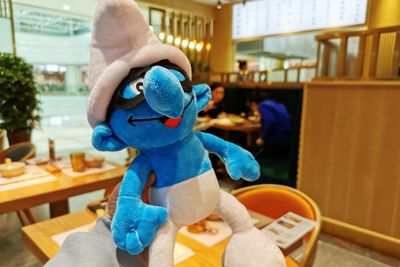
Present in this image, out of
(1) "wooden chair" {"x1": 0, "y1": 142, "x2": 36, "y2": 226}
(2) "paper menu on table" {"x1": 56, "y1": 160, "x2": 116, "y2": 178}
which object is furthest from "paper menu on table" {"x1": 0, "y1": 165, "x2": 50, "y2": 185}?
(1) "wooden chair" {"x1": 0, "y1": 142, "x2": 36, "y2": 226}

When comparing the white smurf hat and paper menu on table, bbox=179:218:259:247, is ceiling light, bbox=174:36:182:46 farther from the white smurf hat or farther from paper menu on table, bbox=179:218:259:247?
the white smurf hat

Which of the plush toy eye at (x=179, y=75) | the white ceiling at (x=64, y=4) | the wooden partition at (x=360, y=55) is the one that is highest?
the white ceiling at (x=64, y=4)

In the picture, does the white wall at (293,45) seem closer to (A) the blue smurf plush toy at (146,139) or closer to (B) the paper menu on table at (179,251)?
(B) the paper menu on table at (179,251)

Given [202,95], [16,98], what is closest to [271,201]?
[202,95]

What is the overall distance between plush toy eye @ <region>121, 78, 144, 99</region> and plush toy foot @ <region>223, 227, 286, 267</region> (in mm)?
451

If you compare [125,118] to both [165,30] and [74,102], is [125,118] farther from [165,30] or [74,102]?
[74,102]

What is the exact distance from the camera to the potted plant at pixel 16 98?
11.6 feet

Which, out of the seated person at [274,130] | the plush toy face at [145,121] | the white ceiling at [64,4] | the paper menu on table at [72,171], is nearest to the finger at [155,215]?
the plush toy face at [145,121]

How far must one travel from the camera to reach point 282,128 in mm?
3414

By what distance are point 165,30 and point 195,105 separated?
19.3ft

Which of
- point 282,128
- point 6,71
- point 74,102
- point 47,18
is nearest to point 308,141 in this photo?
point 282,128

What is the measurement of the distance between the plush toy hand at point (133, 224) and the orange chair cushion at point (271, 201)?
0.93 meters

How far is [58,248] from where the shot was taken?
107 centimetres

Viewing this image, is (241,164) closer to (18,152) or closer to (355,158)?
(355,158)
